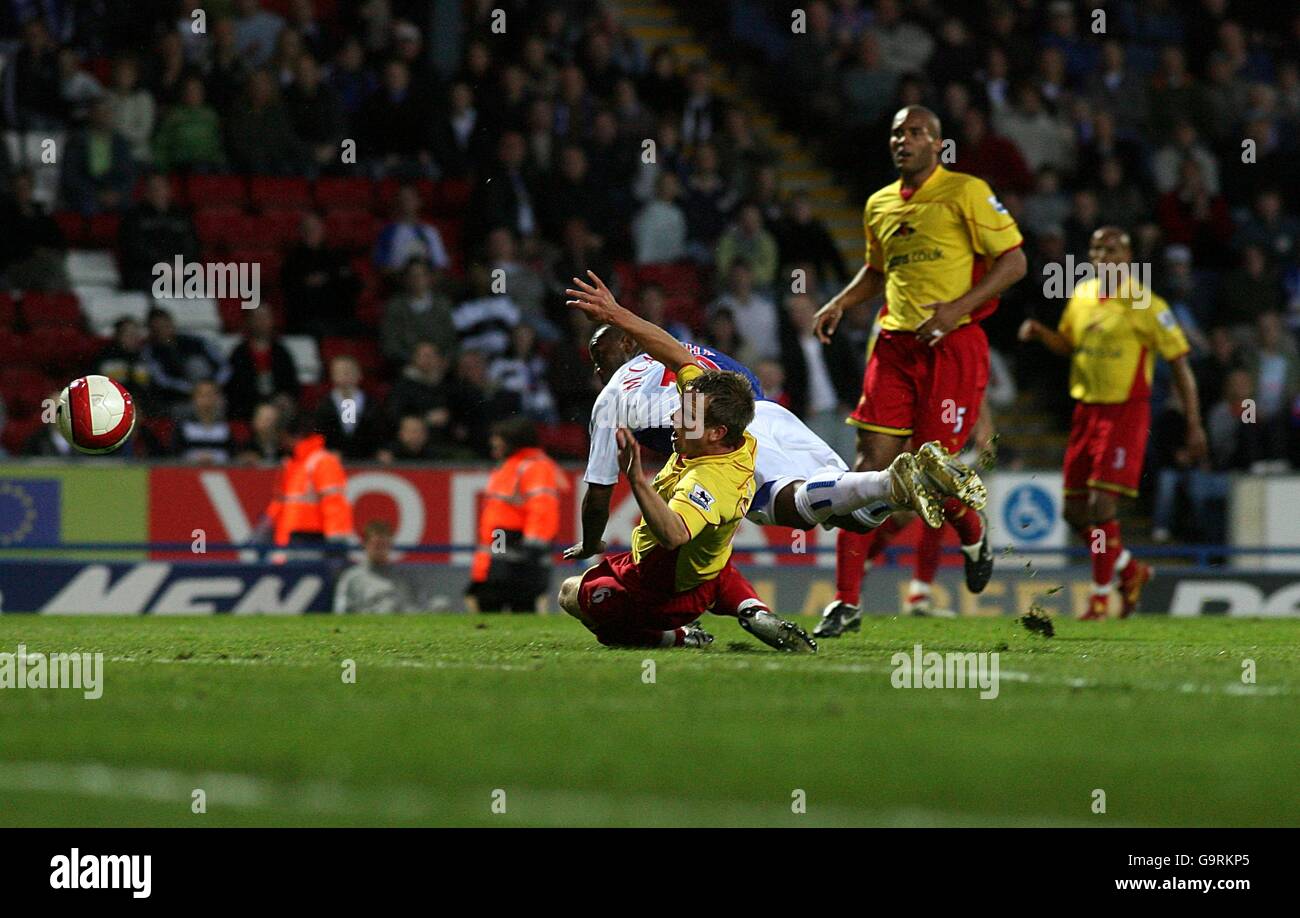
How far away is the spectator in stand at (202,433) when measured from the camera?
14922 millimetres

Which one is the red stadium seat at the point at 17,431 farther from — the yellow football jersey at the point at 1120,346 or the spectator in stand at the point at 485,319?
the yellow football jersey at the point at 1120,346

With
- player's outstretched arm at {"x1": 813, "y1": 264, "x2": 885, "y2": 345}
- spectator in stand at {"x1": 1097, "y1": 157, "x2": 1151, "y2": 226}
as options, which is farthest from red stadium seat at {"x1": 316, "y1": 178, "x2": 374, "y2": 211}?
player's outstretched arm at {"x1": 813, "y1": 264, "x2": 885, "y2": 345}

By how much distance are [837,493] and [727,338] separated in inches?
321

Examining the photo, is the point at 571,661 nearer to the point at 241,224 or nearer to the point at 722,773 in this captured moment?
the point at 722,773

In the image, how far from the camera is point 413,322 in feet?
53.4

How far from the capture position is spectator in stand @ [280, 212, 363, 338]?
655 inches

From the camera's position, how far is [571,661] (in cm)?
786

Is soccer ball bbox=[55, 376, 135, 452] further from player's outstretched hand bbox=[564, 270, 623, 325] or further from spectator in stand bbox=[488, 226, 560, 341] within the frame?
spectator in stand bbox=[488, 226, 560, 341]

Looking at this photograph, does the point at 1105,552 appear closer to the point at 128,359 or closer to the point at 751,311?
the point at 751,311

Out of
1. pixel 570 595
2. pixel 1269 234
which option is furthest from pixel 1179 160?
pixel 570 595

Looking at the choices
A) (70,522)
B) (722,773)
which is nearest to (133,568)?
(70,522)

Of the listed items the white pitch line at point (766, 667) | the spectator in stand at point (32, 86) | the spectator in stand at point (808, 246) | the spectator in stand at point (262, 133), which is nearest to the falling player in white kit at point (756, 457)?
the white pitch line at point (766, 667)

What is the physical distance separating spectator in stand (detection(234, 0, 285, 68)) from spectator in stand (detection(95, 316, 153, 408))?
383 centimetres

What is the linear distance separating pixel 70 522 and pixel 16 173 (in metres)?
3.99
